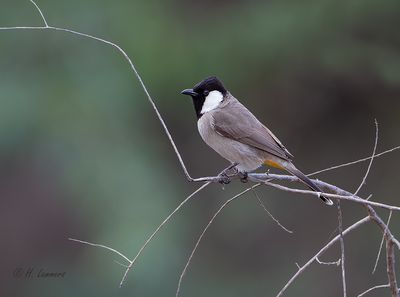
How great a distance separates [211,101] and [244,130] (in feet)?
0.92

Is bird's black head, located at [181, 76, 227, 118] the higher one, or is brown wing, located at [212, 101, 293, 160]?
bird's black head, located at [181, 76, 227, 118]

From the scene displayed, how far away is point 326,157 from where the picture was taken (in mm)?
7270

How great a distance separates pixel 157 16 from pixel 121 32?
0.42 meters

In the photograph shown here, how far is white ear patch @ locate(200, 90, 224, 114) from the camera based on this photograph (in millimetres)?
4285

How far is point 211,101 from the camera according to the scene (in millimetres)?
4312

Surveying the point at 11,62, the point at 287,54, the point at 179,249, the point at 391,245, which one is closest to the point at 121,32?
the point at 11,62

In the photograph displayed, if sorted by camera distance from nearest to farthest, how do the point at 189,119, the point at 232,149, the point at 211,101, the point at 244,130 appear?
the point at 232,149, the point at 244,130, the point at 211,101, the point at 189,119

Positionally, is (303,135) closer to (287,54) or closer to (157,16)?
(287,54)

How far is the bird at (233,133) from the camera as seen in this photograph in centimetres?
398

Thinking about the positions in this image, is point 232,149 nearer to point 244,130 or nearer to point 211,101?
point 244,130

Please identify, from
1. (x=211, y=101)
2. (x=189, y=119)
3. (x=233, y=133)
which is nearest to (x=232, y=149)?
(x=233, y=133)

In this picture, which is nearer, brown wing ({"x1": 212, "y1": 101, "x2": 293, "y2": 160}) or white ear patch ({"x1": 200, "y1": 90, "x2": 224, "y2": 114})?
brown wing ({"x1": 212, "y1": 101, "x2": 293, "y2": 160})

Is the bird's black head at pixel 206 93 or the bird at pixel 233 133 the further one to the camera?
the bird's black head at pixel 206 93

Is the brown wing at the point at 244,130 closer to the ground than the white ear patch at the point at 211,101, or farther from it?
closer to the ground
